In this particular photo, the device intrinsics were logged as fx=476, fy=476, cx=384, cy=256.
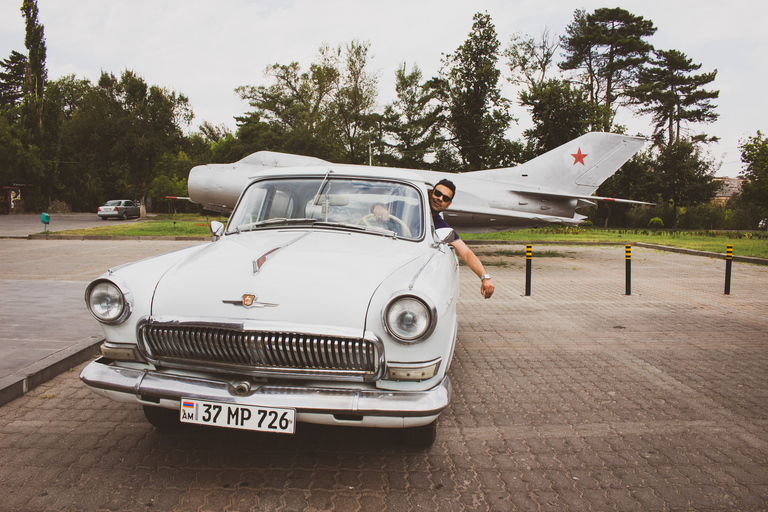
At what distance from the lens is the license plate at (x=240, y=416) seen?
239 centimetres

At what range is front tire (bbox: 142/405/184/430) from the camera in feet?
10.3

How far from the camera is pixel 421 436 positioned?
299 cm

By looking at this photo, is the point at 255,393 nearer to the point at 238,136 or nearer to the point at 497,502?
the point at 497,502

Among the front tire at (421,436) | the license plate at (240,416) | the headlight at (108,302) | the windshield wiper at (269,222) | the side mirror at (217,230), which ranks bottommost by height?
the front tire at (421,436)

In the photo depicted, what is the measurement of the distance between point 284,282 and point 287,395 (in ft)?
2.01

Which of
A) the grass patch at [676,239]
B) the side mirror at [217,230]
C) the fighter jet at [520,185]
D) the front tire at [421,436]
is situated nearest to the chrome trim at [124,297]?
the side mirror at [217,230]

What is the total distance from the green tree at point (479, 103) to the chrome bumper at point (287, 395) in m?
41.8

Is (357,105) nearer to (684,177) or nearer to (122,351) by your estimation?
(684,177)

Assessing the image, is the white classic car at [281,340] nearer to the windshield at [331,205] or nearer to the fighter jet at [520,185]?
A: the windshield at [331,205]

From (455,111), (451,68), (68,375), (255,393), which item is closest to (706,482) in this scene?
(255,393)

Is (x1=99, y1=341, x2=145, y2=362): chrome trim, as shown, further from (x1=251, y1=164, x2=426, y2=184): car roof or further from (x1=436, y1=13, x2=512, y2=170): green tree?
(x1=436, y1=13, x2=512, y2=170): green tree

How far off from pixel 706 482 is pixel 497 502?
4.08 ft

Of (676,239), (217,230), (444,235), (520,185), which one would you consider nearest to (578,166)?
(520,185)

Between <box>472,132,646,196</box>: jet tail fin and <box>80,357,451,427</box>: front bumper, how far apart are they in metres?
15.0
